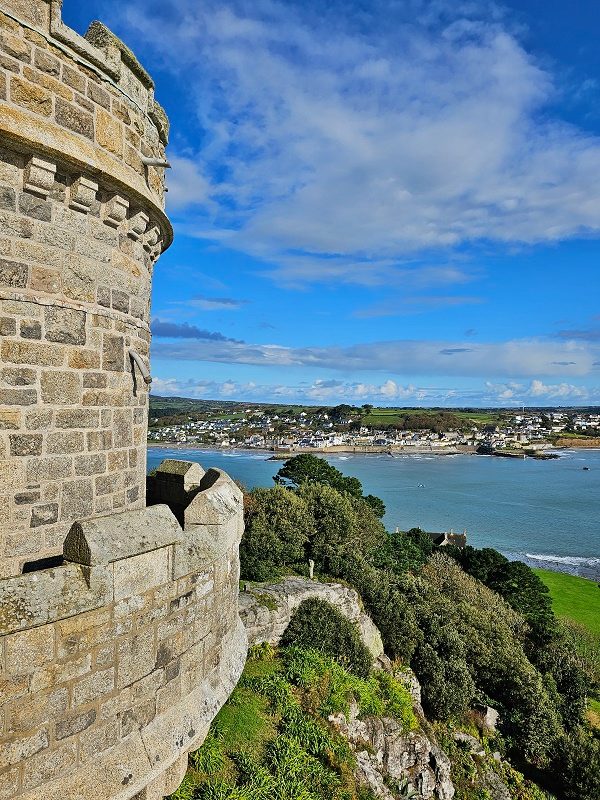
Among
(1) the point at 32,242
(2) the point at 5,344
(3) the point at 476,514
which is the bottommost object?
(3) the point at 476,514

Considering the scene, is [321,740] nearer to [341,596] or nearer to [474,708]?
[341,596]

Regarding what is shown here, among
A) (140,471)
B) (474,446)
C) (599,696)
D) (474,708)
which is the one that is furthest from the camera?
(474,446)

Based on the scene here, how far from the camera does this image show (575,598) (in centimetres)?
3180

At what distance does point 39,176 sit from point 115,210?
0.68 metres

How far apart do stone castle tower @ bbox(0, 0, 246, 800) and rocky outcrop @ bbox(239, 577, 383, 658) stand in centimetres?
734

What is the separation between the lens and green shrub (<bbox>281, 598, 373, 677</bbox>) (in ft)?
39.4

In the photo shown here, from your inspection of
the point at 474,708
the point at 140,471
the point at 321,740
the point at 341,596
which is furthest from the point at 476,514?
the point at 140,471

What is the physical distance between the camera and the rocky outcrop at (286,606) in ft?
38.6

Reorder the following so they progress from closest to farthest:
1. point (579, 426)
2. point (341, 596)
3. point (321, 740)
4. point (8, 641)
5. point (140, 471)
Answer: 1. point (8, 641)
2. point (140, 471)
3. point (321, 740)
4. point (341, 596)
5. point (579, 426)

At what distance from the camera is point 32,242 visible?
3805 millimetres

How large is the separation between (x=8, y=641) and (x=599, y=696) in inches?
941

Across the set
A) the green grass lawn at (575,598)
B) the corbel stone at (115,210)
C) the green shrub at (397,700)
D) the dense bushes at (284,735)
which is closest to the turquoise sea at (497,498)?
the green grass lawn at (575,598)

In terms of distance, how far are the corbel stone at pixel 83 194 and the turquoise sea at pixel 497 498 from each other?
4124 cm

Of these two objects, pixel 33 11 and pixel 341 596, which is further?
pixel 341 596
